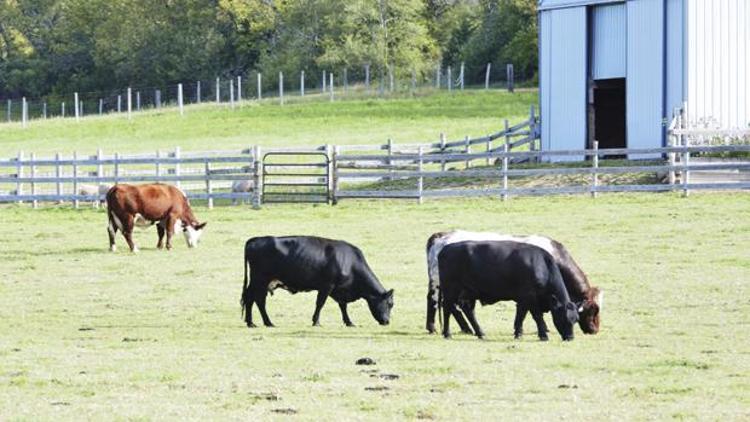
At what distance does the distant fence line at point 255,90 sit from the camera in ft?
230

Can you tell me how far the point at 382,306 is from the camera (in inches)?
655

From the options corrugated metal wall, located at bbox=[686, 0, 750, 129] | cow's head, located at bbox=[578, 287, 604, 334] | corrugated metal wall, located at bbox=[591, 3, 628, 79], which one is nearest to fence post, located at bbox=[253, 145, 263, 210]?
corrugated metal wall, located at bbox=[591, 3, 628, 79]

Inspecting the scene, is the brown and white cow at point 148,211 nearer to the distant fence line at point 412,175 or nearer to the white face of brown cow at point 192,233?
the white face of brown cow at point 192,233

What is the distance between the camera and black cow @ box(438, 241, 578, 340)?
49.1 ft

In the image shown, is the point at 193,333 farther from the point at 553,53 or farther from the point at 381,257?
the point at 553,53

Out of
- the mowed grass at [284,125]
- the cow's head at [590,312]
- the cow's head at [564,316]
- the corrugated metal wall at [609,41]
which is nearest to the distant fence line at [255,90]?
the mowed grass at [284,125]

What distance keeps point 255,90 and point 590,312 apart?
65.6 meters

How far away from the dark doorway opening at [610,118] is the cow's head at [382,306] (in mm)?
22477

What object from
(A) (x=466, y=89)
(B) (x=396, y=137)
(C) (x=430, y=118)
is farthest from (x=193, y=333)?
(A) (x=466, y=89)

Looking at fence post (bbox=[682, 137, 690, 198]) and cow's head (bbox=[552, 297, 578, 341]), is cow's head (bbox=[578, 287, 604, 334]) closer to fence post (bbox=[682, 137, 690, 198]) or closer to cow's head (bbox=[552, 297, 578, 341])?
cow's head (bbox=[552, 297, 578, 341])

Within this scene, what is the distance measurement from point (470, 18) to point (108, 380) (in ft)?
236

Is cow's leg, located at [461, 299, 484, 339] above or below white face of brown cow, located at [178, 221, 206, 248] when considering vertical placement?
below

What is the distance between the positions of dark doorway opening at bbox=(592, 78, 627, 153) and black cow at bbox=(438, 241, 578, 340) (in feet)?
77.7

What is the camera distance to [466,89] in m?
70.8
